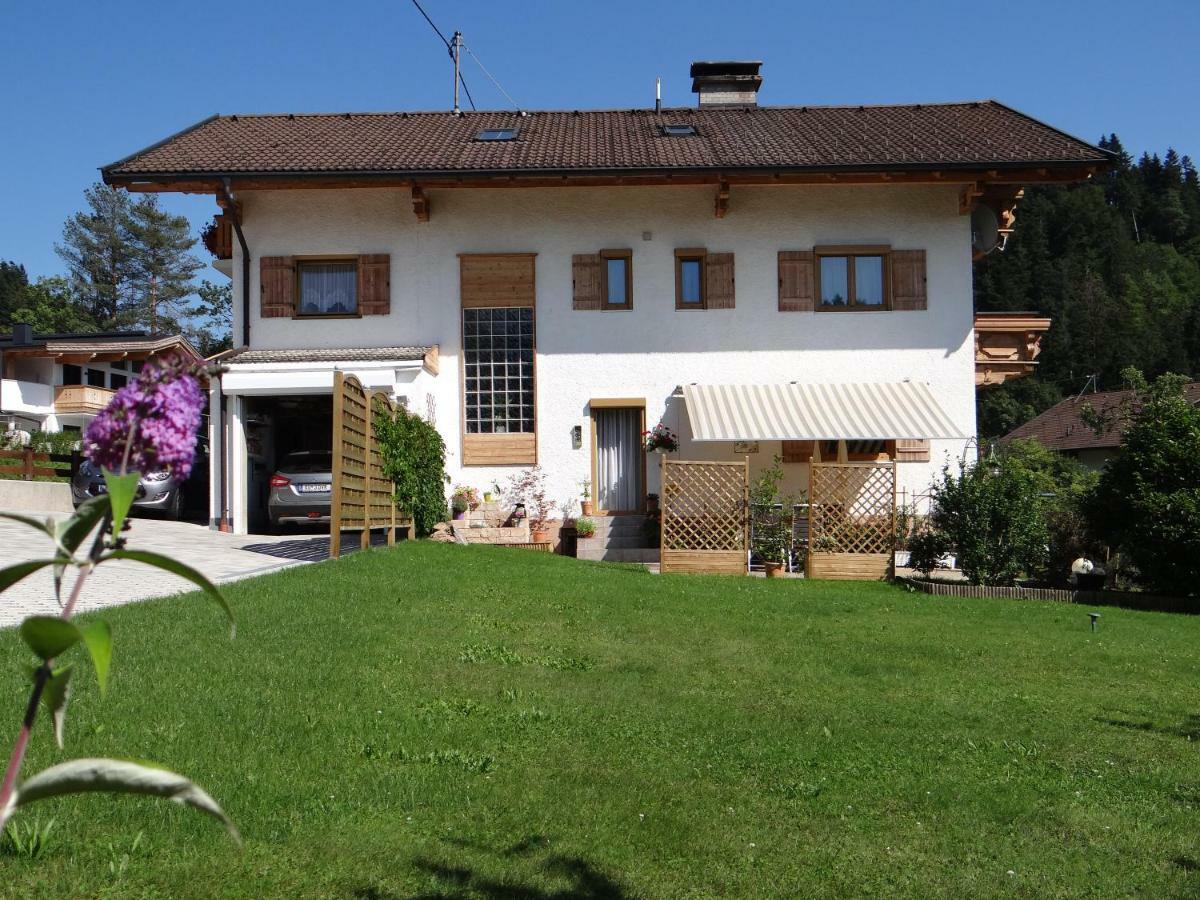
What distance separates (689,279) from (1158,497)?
8.58m

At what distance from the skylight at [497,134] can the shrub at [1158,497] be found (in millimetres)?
12415

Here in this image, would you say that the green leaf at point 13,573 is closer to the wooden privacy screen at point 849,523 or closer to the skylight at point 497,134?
the wooden privacy screen at point 849,523

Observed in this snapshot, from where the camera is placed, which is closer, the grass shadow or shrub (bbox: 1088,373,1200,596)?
the grass shadow

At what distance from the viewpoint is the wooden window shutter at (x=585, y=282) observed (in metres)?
19.5

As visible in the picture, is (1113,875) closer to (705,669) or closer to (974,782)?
(974,782)

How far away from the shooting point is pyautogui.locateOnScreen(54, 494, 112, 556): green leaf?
62.7 inches

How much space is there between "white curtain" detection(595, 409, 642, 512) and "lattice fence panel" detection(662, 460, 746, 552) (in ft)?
11.8

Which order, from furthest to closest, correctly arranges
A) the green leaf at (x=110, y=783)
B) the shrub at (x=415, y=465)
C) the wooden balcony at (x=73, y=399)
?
1. the wooden balcony at (x=73, y=399)
2. the shrub at (x=415, y=465)
3. the green leaf at (x=110, y=783)

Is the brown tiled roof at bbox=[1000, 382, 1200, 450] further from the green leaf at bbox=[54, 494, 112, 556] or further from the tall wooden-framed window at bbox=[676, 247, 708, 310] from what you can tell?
the green leaf at bbox=[54, 494, 112, 556]

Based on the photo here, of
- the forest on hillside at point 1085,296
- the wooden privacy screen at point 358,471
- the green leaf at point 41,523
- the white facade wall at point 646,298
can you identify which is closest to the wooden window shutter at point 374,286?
the white facade wall at point 646,298

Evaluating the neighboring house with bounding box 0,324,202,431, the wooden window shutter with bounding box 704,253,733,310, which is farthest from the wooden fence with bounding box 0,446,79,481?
the wooden window shutter with bounding box 704,253,733,310

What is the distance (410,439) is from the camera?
1586 cm

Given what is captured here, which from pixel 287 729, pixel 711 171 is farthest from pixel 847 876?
pixel 711 171

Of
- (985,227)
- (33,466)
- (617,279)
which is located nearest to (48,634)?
(617,279)
